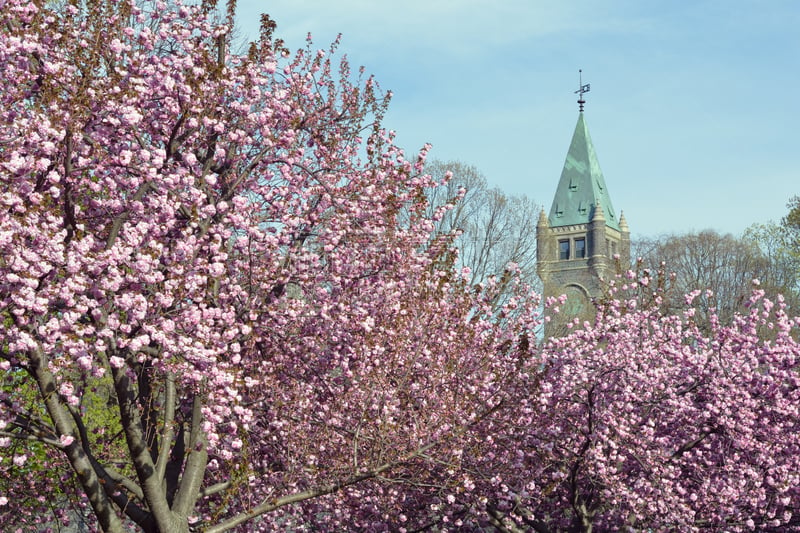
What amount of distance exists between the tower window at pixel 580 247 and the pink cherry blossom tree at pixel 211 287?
9239 cm

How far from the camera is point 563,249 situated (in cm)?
10825

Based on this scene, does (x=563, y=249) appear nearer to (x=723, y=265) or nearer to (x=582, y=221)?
(x=582, y=221)

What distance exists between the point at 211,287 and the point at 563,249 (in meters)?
100

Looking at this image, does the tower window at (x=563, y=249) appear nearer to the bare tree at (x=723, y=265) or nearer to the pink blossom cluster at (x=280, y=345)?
the bare tree at (x=723, y=265)

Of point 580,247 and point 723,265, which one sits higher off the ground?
point 580,247

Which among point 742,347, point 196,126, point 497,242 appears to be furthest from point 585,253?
point 196,126

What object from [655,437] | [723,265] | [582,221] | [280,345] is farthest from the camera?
[582,221]

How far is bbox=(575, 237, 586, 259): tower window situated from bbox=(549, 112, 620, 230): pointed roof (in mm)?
2193

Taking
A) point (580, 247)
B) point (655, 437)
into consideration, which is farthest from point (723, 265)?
point (580, 247)

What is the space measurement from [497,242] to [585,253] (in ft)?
214

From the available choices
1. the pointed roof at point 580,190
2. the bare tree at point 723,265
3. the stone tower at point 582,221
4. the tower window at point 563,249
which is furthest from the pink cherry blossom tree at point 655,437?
the tower window at point 563,249

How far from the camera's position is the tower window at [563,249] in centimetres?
10759

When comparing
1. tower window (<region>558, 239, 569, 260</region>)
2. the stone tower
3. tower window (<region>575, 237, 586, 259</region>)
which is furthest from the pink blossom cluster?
tower window (<region>558, 239, 569, 260</region>)

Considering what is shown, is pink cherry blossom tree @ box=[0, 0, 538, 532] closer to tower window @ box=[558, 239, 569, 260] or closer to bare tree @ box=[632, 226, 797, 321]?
bare tree @ box=[632, 226, 797, 321]
